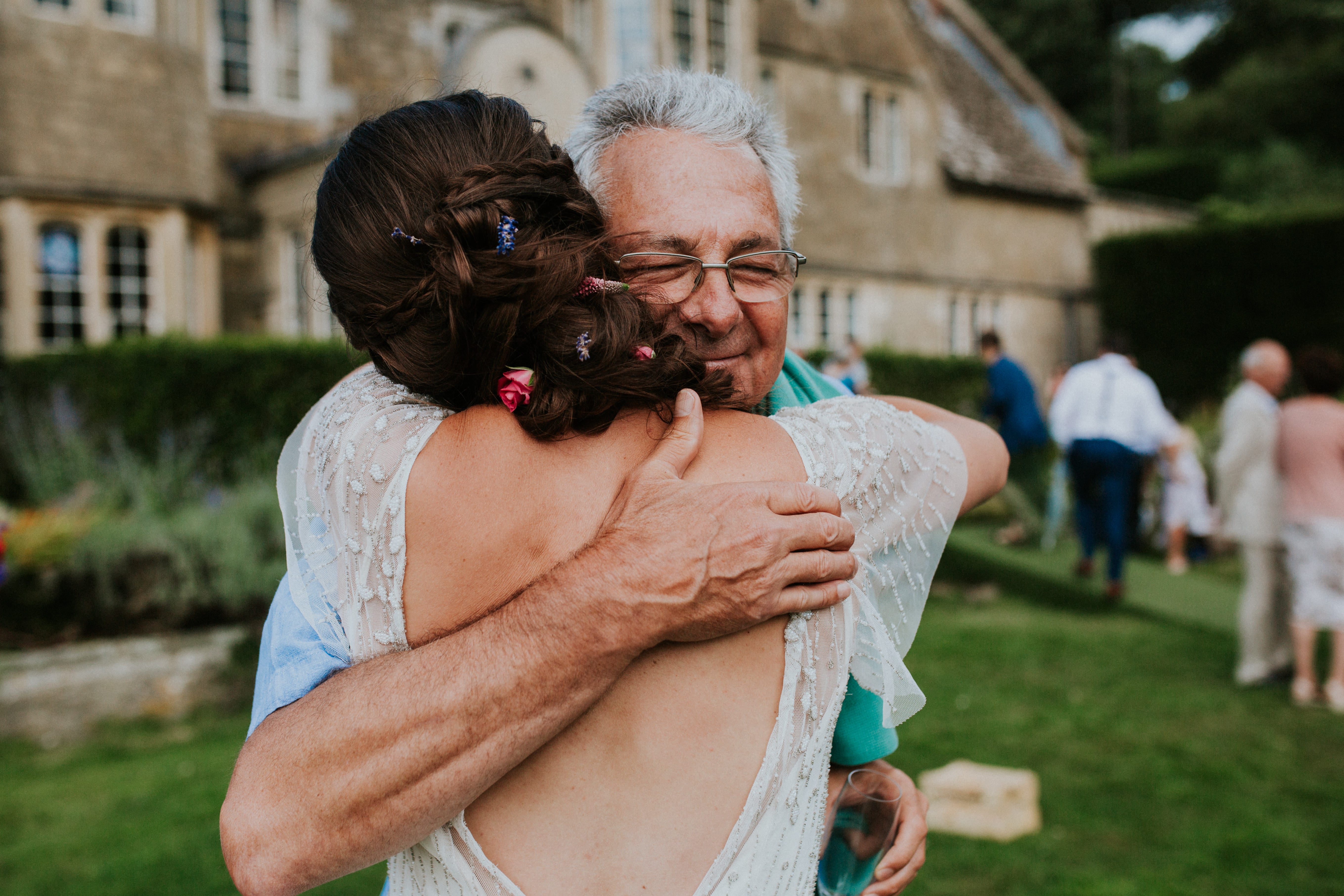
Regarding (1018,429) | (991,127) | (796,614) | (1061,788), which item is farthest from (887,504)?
(991,127)

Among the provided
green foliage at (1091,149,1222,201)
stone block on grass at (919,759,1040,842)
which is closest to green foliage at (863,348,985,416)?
stone block on grass at (919,759,1040,842)

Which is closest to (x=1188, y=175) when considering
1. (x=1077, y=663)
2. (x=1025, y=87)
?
(x=1025, y=87)

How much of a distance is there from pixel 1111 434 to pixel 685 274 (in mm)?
8687

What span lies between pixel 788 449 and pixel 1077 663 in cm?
706

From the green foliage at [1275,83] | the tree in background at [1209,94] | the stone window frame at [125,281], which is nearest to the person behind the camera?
the stone window frame at [125,281]

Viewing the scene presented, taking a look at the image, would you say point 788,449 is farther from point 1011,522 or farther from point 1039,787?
point 1011,522

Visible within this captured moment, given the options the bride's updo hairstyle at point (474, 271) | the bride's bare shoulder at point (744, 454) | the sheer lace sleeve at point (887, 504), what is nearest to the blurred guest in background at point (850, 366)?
the sheer lace sleeve at point (887, 504)

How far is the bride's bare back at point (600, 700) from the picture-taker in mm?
1222

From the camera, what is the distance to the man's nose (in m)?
1.71

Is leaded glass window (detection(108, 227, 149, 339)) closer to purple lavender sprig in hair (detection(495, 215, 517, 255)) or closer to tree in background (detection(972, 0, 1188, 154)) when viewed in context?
purple lavender sprig in hair (detection(495, 215, 517, 255))

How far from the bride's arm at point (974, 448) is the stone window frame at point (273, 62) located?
14.1m

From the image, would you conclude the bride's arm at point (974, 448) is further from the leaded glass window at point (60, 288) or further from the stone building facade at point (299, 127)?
the leaded glass window at point (60, 288)

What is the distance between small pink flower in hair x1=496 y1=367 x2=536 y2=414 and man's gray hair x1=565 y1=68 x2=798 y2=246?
619 mm

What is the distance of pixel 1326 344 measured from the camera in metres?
18.3
